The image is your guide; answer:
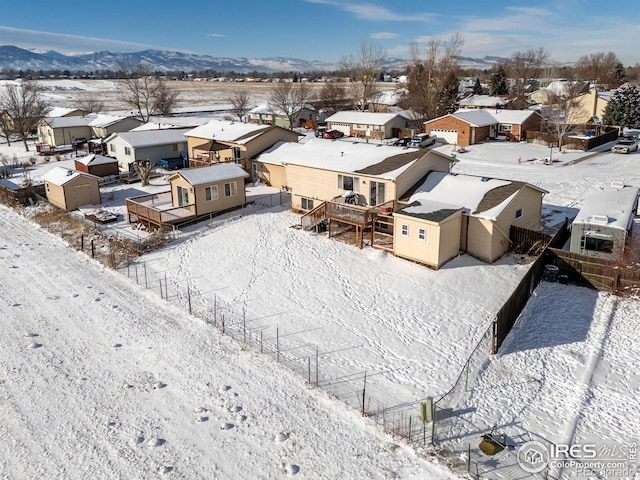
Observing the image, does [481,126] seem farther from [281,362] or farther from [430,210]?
[281,362]

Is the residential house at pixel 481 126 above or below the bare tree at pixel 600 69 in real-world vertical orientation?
below

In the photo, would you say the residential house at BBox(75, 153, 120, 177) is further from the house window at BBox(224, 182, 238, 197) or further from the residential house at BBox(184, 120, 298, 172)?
the house window at BBox(224, 182, 238, 197)

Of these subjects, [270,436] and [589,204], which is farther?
[589,204]

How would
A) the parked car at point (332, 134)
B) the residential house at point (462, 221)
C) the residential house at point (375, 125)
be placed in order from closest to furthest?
1. the residential house at point (462, 221)
2. the parked car at point (332, 134)
3. the residential house at point (375, 125)

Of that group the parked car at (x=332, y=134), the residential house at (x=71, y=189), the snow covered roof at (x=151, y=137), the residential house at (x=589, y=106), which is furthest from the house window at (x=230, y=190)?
the residential house at (x=589, y=106)

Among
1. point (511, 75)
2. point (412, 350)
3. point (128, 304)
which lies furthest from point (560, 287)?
point (511, 75)

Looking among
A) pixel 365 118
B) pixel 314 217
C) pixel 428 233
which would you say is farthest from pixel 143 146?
pixel 428 233

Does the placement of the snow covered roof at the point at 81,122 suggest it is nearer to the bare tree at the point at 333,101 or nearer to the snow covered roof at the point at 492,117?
the bare tree at the point at 333,101

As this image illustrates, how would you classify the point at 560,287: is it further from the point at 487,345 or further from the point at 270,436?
the point at 270,436
